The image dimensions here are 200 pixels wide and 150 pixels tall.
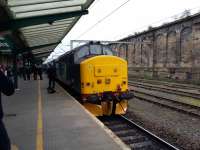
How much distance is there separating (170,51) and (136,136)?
29389mm

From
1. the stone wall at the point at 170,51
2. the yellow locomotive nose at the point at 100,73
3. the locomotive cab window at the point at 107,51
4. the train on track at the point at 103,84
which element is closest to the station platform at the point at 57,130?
the train on track at the point at 103,84

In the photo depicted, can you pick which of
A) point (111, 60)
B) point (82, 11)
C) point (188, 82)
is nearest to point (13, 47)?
point (82, 11)

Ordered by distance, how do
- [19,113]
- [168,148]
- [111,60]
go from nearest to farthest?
[168,148]
[19,113]
[111,60]

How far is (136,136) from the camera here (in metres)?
10.1

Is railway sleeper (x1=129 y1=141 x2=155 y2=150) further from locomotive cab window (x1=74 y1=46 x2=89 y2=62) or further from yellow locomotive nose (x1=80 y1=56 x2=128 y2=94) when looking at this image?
locomotive cab window (x1=74 y1=46 x2=89 y2=62)

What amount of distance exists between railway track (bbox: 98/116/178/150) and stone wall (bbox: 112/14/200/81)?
70.6 ft

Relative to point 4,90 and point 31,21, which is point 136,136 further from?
point 31,21

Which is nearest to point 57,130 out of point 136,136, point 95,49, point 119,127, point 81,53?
point 136,136

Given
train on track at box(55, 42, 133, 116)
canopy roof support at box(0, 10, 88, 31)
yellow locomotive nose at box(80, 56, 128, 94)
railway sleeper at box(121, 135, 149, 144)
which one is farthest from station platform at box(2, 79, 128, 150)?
canopy roof support at box(0, 10, 88, 31)

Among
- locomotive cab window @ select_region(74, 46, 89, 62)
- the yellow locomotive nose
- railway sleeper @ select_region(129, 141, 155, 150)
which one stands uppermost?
locomotive cab window @ select_region(74, 46, 89, 62)

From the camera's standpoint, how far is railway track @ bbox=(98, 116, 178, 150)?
8.84m

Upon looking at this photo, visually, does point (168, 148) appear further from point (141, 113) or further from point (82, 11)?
point (82, 11)

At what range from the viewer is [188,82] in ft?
107

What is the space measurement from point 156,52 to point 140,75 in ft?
22.2
